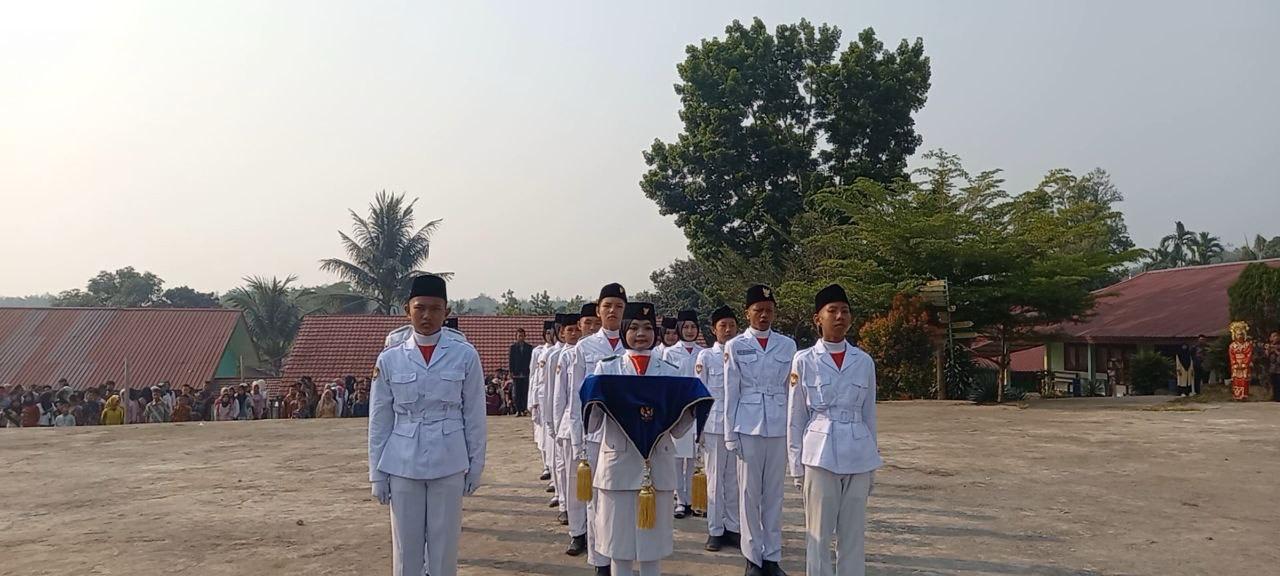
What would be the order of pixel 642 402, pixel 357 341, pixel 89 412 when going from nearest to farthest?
pixel 642 402, pixel 89 412, pixel 357 341

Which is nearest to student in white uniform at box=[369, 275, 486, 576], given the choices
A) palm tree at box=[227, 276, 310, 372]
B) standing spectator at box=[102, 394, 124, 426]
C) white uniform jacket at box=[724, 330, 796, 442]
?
white uniform jacket at box=[724, 330, 796, 442]

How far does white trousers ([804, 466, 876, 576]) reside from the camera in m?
4.75

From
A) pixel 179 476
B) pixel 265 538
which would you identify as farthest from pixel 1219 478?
pixel 179 476

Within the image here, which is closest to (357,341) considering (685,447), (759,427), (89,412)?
(89,412)

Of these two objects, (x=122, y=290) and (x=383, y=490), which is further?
(x=122, y=290)

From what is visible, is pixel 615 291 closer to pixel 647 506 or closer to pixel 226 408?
pixel 647 506

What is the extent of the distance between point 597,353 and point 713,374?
1229 mm

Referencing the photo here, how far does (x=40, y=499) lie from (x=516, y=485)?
4.59 metres

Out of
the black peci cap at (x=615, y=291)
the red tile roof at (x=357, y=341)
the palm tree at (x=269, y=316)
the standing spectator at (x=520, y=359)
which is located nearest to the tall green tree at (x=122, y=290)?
the palm tree at (x=269, y=316)

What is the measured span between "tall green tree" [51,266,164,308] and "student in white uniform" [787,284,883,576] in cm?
5543

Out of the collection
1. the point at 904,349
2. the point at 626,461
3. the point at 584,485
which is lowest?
the point at 584,485

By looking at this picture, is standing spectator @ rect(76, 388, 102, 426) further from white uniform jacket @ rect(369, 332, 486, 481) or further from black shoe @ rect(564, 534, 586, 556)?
white uniform jacket @ rect(369, 332, 486, 481)

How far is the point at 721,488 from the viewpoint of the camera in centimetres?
652

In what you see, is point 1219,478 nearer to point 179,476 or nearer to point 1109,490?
point 1109,490
